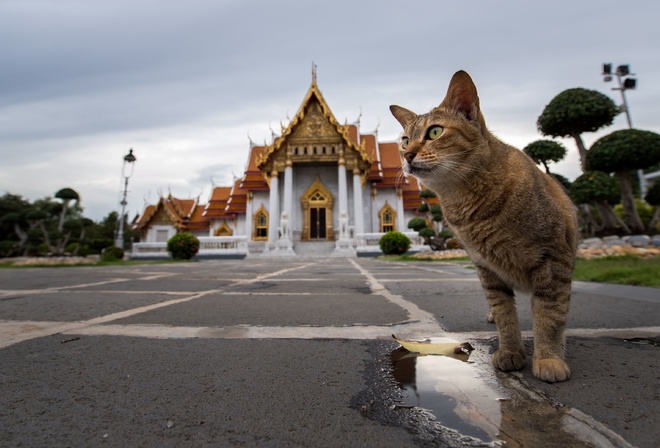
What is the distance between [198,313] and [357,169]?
1682 centimetres

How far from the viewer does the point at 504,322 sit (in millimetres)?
1041

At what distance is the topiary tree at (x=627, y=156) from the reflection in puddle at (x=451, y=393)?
9440mm

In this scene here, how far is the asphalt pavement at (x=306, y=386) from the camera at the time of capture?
54 cm

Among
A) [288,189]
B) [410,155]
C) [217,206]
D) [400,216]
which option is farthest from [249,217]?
[410,155]

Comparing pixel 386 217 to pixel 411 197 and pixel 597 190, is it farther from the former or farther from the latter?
pixel 597 190

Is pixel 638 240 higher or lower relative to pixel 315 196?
lower

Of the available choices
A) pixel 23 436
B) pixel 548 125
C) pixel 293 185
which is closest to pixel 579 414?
pixel 23 436

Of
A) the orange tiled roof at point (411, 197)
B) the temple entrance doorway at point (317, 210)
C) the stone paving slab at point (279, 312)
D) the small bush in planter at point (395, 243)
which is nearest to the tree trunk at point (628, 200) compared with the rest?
the small bush in planter at point (395, 243)

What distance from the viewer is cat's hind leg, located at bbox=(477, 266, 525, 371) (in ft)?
2.96

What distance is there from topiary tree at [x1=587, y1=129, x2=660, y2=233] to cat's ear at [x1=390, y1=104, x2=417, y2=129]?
880 cm

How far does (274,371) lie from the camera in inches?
32.3

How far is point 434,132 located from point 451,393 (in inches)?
35.1

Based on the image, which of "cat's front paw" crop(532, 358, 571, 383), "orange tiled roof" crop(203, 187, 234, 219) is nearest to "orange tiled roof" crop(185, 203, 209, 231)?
"orange tiled roof" crop(203, 187, 234, 219)

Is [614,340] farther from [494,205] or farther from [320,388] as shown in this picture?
[320,388]
